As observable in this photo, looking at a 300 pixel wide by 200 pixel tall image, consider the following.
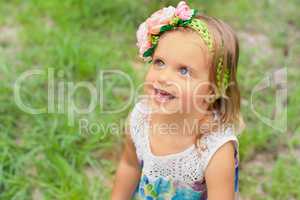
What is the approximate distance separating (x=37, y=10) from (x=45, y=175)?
1518 mm

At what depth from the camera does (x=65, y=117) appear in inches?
105

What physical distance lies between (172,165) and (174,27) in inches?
19.7

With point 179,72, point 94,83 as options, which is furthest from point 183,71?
point 94,83

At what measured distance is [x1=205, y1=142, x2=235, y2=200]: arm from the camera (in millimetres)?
1750

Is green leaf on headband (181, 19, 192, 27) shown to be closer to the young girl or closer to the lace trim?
the young girl

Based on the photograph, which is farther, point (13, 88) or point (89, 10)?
point (89, 10)

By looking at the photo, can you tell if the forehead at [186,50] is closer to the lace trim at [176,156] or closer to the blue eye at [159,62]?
the blue eye at [159,62]

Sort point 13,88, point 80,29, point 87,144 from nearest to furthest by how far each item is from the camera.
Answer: point 87,144 → point 13,88 → point 80,29

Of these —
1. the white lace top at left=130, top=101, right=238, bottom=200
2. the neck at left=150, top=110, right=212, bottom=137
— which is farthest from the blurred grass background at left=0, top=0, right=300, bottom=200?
the neck at left=150, top=110, right=212, bottom=137

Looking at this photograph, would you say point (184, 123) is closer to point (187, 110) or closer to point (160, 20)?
point (187, 110)

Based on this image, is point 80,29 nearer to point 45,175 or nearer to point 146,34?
point 45,175

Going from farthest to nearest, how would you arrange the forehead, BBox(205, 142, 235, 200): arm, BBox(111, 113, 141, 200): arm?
BBox(111, 113, 141, 200): arm
BBox(205, 142, 235, 200): arm
the forehead

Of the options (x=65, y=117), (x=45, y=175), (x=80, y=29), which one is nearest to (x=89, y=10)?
(x=80, y=29)

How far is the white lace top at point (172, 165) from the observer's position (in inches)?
70.7
